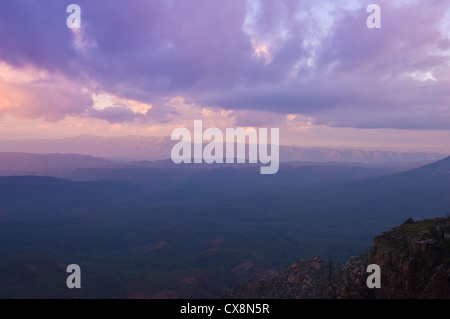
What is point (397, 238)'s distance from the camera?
2244cm

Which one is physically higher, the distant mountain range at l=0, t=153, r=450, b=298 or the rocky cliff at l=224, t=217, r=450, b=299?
the rocky cliff at l=224, t=217, r=450, b=299

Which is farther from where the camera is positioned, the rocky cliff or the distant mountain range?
the distant mountain range

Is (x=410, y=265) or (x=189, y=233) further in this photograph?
(x=189, y=233)

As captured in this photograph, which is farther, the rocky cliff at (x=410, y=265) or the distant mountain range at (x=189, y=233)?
the distant mountain range at (x=189, y=233)

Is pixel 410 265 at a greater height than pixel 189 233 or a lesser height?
greater

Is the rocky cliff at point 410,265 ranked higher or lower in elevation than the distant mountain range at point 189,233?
higher

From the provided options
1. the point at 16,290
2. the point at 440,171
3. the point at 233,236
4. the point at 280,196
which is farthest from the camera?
the point at 440,171
